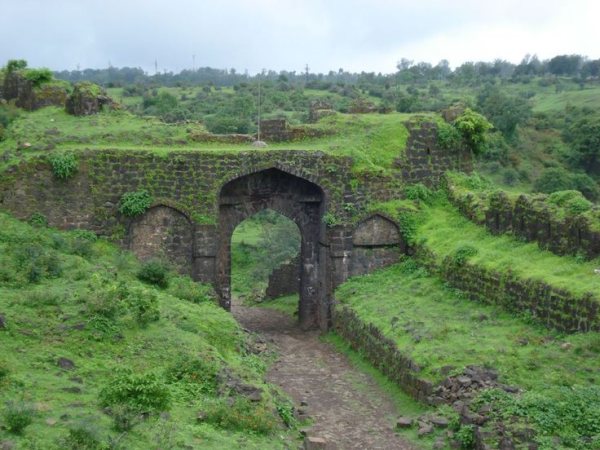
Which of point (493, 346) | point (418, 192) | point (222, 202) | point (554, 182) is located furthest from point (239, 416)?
point (554, 182)

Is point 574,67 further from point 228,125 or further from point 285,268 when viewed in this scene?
point 285,268

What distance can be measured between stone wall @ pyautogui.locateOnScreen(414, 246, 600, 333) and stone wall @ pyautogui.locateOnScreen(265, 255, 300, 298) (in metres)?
8.63

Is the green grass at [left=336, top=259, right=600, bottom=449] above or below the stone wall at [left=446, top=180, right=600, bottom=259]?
below

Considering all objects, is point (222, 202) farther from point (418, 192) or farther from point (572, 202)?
point (572, 202)

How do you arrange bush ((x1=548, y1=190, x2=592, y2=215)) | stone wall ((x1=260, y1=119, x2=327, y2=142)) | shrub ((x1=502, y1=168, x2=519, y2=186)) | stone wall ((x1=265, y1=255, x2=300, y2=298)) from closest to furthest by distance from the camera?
bush ((x1=548, y1=190, x2=592, y2=215)) < stone wall ((x1=260, y1=119, x2=327, y2=142)) < stone wall ((x1=265, y1=255, x2=300, y2=298)) < shrub ((x1=502, y1=168, x2=519, y2=186))

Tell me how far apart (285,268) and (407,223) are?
6.53 meters

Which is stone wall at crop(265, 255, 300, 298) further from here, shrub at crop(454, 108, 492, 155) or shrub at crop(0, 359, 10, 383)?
shrub at crop(0, 359, 10, 383)

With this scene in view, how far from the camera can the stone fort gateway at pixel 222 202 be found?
2109 cm

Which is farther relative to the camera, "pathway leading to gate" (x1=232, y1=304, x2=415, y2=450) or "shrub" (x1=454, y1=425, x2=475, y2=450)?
"pathway leading to gate" (x1=232, y1=304, x2=415, y2=450)

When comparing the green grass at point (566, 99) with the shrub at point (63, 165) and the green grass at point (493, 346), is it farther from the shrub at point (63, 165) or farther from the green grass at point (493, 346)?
the shrub at point (63, 165)

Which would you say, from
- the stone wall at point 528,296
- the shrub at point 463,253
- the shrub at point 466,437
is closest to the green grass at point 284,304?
the stone wall at point 528,296

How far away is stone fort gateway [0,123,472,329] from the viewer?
830 inches

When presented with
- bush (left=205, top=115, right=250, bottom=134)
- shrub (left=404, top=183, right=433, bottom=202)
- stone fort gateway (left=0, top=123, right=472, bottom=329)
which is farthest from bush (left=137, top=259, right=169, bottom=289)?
bush (left=205, top=115, right=250, bottom=134)

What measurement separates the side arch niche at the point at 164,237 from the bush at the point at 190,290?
0.84 m
